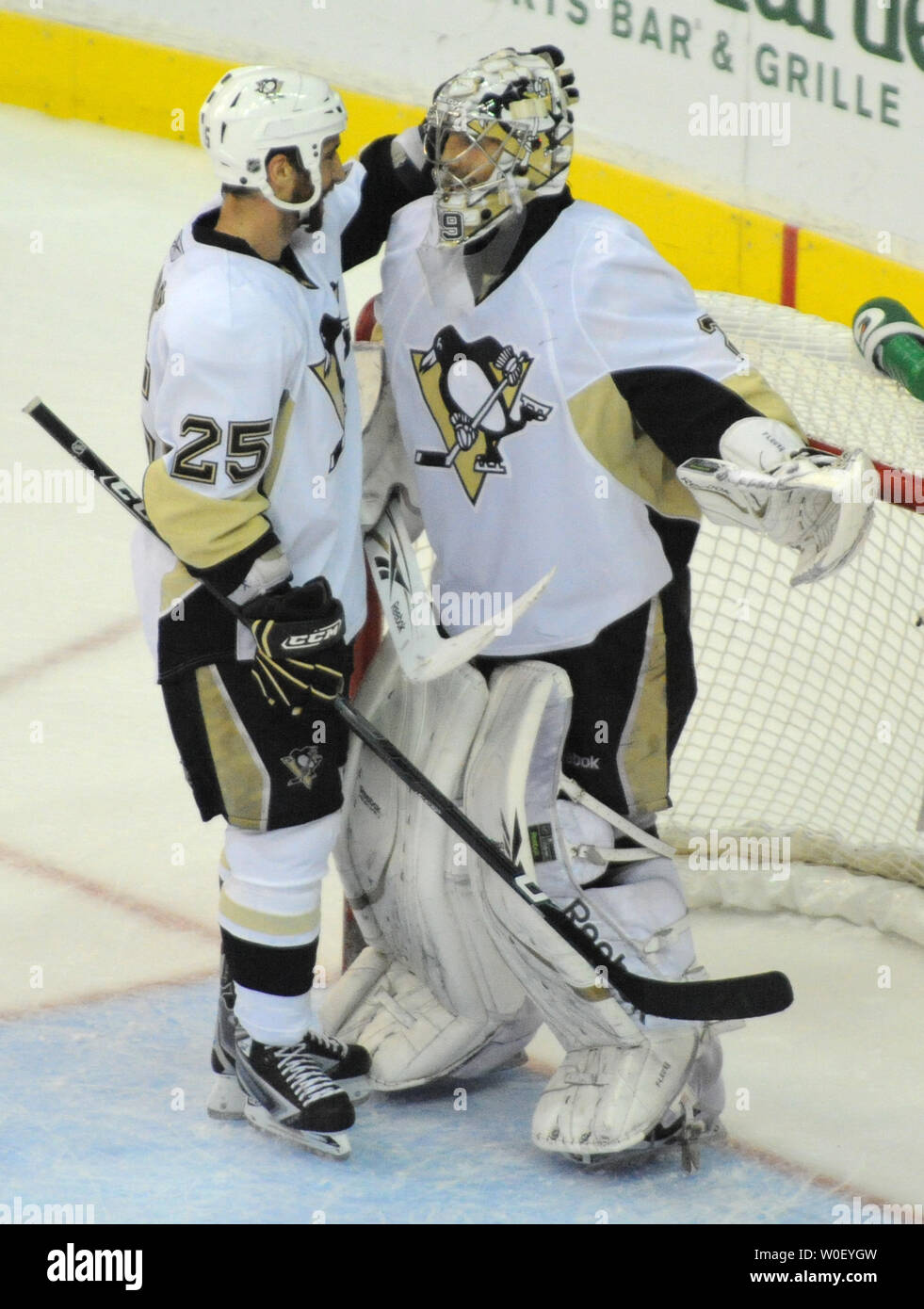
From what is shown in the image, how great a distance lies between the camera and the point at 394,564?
2.53 metres

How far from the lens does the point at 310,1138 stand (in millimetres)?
2484

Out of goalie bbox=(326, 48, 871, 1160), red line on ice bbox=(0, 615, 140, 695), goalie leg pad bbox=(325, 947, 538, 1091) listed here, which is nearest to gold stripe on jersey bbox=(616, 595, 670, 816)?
goalie bbox=(326, 48, 871, 1160)

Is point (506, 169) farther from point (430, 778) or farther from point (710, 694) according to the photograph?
point (710, 694)

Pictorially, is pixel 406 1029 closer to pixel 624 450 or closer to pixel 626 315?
pixel 624 450

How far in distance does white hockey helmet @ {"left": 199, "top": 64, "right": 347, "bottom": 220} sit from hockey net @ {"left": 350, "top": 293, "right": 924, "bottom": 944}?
0.89 m

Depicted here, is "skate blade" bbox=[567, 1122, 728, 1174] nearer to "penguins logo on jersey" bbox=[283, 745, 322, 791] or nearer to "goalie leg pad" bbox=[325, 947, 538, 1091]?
"goalie leg pad" bbox=[325, 947, 538, 1091]

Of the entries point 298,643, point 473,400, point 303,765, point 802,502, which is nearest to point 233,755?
point 303,765

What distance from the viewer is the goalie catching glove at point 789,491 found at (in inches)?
82.8

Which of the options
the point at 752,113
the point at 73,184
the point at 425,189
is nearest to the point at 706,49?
the point at 752,113

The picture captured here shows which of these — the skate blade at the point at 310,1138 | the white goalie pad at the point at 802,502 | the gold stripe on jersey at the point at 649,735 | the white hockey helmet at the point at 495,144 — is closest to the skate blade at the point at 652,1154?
the skate blade at the point at 310,1138

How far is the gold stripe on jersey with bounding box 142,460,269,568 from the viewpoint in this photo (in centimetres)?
226

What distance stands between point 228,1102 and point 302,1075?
6.7 inches

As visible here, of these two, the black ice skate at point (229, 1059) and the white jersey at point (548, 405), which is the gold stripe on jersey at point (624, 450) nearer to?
the white jersey at point (548, 405)
